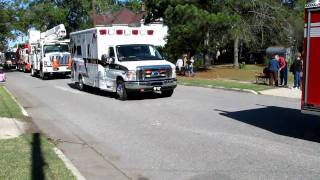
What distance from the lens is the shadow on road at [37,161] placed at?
7408 mm

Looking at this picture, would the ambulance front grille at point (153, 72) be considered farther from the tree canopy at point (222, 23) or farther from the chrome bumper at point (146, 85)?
the tree canopy at point (222, 23)

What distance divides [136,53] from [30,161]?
452 inches

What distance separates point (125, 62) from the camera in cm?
1884

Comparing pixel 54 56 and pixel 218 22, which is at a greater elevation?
pixel 218 22

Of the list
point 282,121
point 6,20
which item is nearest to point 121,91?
point 282,121

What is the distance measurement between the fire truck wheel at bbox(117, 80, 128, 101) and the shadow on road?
26.0 feet

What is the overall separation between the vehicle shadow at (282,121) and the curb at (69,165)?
4.75m

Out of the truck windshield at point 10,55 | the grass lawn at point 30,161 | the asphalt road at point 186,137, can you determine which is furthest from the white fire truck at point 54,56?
the grass lawn at point 30,161

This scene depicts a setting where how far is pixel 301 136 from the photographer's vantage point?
35.5 feet

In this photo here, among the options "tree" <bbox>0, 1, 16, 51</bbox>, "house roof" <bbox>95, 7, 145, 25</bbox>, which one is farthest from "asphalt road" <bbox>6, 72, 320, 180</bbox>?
"house roof" <bbox>95, 7, 145, 25</bbox>

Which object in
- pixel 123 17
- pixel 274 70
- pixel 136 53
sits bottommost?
pixel 274 70

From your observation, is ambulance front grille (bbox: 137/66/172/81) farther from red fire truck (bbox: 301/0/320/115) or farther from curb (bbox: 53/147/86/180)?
curb (bbox: 53/147/86/180)

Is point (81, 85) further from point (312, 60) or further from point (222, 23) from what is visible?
point (312, 60)

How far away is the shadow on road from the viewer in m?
7.41
